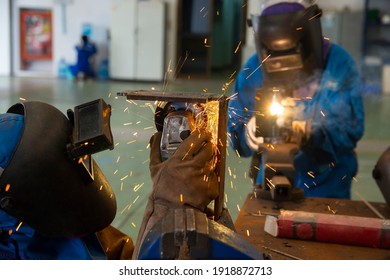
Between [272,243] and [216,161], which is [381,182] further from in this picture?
[216,161]

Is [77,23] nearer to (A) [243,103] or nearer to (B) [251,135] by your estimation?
(A) [243,103]

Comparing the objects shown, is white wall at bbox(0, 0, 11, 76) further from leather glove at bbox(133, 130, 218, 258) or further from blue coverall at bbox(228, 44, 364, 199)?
leather glove at bbox(133, 130, 218, 258)

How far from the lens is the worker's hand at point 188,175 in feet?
3.42

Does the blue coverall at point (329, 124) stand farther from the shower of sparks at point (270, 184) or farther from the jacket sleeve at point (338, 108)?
the shower of sparks at point (270, 184)

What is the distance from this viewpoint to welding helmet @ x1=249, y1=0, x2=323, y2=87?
168 cm

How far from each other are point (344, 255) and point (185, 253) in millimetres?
515

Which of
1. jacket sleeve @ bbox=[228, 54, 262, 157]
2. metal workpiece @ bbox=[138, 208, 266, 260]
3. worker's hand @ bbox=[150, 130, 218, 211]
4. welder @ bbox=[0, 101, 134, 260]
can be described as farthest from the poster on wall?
metal workpiece @ bbox=[138, 208, 266, 260]

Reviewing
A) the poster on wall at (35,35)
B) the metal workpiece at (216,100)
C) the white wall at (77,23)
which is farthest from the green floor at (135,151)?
the poster on wall at (35,35)

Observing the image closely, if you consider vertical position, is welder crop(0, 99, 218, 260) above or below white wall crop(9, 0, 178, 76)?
below

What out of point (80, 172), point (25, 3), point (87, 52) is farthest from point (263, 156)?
point (25, 3)

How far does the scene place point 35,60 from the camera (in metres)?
10.2

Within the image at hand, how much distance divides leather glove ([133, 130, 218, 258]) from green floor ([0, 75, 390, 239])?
1.39 metres

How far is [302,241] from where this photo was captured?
124 centimetres

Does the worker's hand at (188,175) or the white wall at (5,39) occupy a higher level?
the white wall at (5,39)
